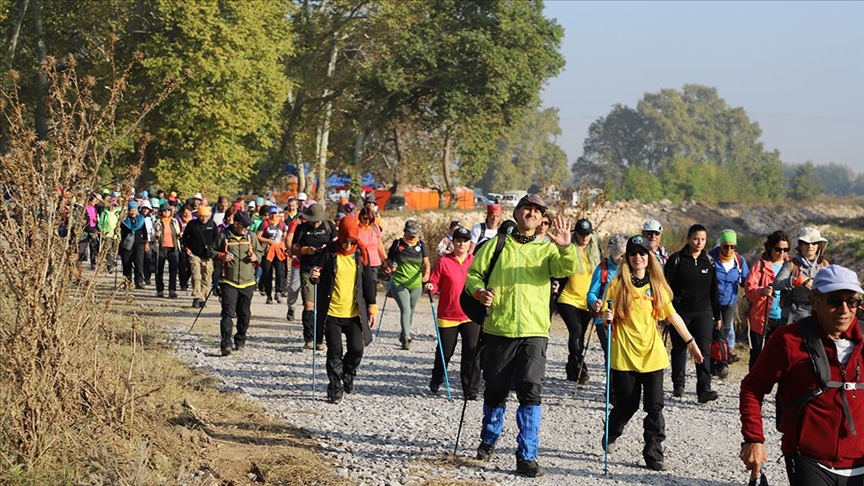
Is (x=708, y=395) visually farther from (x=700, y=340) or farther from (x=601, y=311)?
(x=601, y=311)

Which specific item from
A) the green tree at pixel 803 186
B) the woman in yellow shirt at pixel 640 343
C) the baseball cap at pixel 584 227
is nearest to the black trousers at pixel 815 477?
the woman in yellow shirt at pixel 640 343

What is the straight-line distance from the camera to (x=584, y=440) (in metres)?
8.55

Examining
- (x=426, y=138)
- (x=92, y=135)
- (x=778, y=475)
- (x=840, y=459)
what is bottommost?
(x=778, y=475)

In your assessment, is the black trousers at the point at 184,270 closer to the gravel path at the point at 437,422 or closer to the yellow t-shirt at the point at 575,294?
the gravel path at the point at 437,422

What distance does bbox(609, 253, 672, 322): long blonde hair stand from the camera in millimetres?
7816

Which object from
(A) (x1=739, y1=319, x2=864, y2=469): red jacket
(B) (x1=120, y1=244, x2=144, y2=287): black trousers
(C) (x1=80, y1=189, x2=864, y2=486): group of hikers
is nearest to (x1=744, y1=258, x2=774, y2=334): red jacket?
(C) (x1=80, y1=189, x2=864, y2=486): group of hikers

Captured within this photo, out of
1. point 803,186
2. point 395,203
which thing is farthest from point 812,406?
point 803,186

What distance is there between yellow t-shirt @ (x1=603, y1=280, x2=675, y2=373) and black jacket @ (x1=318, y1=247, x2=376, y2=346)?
2616 mm

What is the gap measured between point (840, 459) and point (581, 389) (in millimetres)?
6405

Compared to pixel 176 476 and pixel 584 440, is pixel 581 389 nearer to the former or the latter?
pixel 584 440

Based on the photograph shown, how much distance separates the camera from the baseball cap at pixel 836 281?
4.51 meters

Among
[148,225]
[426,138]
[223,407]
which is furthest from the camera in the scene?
[426,138]

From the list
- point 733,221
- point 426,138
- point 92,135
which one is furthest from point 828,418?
point 733,221

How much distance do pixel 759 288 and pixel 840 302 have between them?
6.03 m
